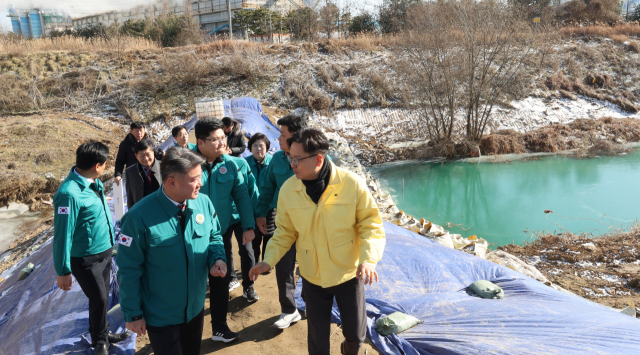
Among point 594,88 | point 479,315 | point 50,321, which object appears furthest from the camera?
point 594,88

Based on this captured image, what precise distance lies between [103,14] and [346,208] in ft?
140

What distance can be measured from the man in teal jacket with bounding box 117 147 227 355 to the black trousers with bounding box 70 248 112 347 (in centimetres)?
77

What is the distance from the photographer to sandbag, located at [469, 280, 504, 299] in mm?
2982

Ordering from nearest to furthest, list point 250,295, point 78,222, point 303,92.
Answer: point 78,222, point 250,295, point 303,92

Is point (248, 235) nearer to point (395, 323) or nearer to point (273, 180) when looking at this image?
point (273, 180)

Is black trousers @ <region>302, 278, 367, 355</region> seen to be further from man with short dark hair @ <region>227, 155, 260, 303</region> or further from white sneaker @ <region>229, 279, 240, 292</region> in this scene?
white sneaker @ <region>229, 279, 240, 292</region>

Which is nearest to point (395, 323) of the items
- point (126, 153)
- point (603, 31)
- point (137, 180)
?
point (137, 180)

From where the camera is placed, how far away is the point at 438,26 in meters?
11.9

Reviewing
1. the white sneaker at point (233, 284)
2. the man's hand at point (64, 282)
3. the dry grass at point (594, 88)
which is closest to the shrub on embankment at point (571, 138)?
the dry grass at point (594, 88)

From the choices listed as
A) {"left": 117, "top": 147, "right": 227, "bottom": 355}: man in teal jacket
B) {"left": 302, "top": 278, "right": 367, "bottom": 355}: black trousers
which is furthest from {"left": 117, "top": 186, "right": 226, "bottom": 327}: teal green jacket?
{"left": 302, "top": 278, "right": 367, "bottom": 355}: black trousers

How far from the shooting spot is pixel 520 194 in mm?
9898

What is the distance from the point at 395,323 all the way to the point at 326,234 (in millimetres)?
1060

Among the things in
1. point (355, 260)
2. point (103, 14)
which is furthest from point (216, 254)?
point (103, 14)

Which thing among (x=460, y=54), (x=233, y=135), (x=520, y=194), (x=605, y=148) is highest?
(x=460, y=54)
